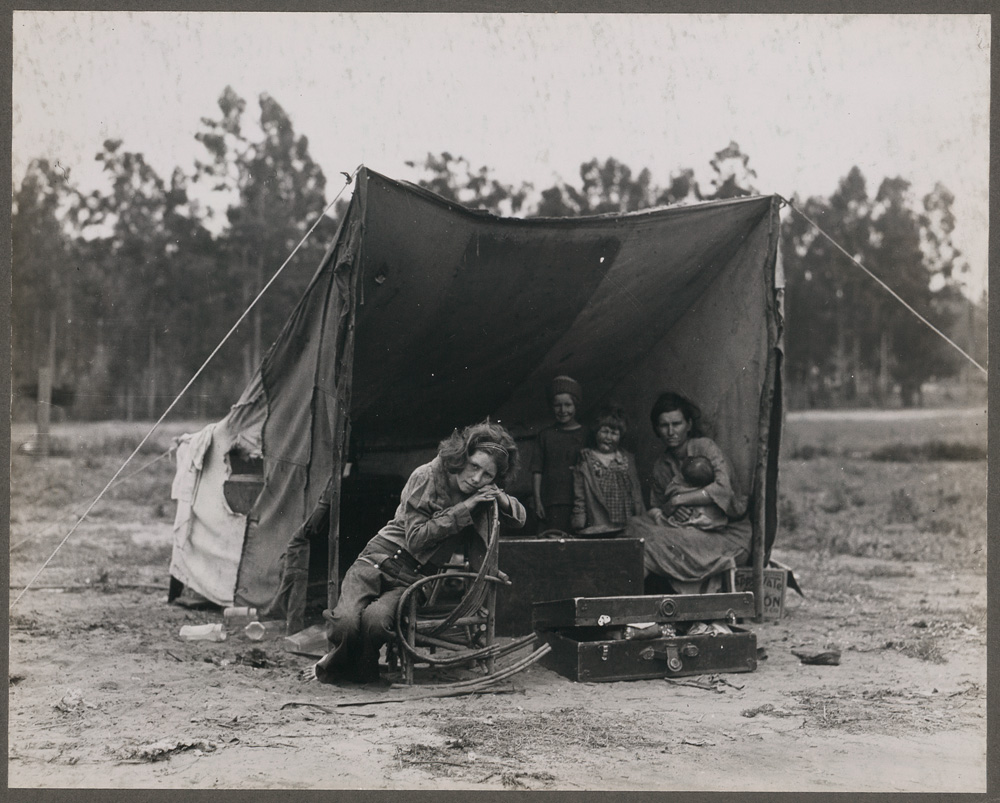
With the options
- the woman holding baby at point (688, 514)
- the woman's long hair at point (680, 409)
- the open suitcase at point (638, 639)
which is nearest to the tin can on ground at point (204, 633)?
the open suitcase at point (638, 639)

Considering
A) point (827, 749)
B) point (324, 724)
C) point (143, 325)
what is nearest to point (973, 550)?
point (827, 749)

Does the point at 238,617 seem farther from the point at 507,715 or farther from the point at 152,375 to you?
the point at 152,375

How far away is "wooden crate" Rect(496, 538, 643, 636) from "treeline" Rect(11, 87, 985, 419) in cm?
981

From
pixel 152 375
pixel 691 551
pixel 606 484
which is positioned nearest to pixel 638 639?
pixel 691 551

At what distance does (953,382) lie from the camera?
16.2 m

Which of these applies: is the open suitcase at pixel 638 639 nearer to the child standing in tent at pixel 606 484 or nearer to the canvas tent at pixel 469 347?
the canvas tent at pixel 469 347

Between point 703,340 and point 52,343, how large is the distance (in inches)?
451

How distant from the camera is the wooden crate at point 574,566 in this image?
19.0ft

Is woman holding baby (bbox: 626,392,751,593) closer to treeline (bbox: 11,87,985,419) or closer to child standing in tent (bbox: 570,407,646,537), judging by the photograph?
child standing in tent (bbox: 570,407,646,537)

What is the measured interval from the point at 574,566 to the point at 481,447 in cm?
121

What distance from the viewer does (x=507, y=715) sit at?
4.46 m

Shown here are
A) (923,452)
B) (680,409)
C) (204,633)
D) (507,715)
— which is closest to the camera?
(507,715)

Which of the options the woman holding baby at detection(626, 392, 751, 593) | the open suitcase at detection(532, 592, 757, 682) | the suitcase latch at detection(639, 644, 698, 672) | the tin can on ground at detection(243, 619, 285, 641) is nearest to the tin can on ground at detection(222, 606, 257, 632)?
the tin can on ground at detection(243, 619, 285, 641)

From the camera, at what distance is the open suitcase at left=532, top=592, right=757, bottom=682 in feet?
16.8
